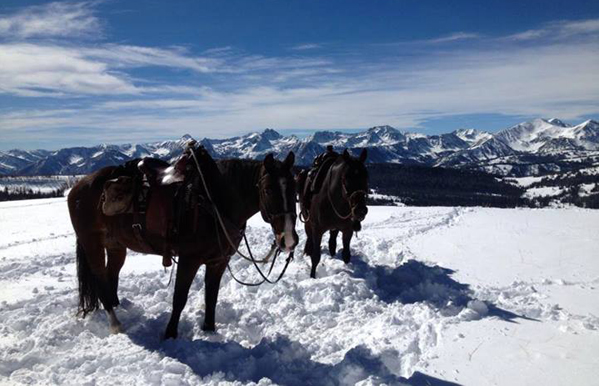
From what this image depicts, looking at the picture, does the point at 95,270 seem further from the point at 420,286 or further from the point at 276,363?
the point at 420,286

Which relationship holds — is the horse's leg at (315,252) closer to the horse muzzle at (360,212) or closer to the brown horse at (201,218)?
the horse muzzle at (360,212)

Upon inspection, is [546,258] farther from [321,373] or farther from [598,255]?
[321,373]

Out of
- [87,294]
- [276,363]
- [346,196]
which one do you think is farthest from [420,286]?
[87,294]

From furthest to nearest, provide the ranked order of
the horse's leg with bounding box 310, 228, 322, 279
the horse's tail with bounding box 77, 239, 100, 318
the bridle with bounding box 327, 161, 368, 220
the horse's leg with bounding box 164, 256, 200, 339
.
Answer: the horse's leg with bounding box 310, 228, 322, 279, the bridle with bounding box 327, 161, 368, 220, the horse's tail with bounding box 77, 239, 100, 318, the horse's leg with bounding box 164, 256, 200, 339

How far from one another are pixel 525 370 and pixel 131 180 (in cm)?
502

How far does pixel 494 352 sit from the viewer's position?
15.1 feet

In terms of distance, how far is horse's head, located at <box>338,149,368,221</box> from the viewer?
715 centimetres

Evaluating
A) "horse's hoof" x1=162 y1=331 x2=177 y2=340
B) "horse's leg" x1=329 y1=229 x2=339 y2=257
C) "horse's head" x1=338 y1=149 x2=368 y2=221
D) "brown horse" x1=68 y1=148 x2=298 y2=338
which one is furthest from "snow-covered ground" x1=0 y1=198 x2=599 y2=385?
"horse's head" x1=338 y1=149 x2=368 y2=221

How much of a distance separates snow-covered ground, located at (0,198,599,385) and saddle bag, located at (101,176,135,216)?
1578mm

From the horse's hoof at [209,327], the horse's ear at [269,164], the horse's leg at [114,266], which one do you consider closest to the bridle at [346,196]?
the horse's ear at [269,164]

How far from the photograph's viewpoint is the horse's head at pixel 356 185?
281 inches

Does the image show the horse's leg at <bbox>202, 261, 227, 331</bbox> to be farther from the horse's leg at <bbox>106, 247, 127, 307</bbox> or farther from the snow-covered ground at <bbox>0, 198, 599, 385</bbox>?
the horse's leg at <bbox>106, 247, 127, 307</bbox>

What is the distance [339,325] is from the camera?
5.79 meters

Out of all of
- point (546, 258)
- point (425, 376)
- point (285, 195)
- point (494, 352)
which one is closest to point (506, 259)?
point (546, 258)
